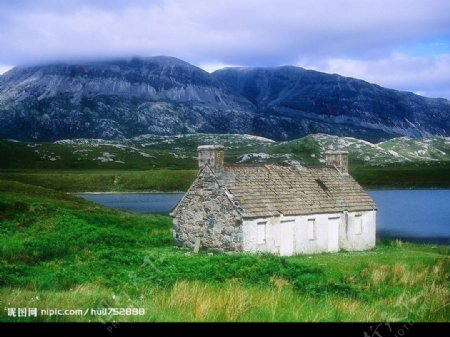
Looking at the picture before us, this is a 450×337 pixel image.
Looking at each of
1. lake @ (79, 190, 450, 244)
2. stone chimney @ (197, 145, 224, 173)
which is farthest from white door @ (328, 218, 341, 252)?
lake @ (79, 190, 450, 244)

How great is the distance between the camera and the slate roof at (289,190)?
37.2 metres

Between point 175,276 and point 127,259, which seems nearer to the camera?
point 175,276

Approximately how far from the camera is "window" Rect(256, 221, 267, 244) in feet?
119

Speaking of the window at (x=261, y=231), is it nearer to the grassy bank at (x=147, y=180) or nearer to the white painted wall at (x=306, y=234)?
the white painted wall at (x=306, y=234)

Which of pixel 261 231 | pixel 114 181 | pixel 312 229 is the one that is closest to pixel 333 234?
pixel 312 229

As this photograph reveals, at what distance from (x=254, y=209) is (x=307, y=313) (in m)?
26.1

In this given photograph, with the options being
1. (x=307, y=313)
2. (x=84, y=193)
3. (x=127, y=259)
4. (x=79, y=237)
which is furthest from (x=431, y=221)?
(x=84, y=193)

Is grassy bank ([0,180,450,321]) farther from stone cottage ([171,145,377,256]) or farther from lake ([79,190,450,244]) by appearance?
lake ([79,190,450,244])

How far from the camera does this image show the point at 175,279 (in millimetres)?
18234

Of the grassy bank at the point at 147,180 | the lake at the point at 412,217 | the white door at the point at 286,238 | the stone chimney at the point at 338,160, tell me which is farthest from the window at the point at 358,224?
the grassy bank at the point at 147,180

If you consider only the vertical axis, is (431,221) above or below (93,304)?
below

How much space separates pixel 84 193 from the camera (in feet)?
463
